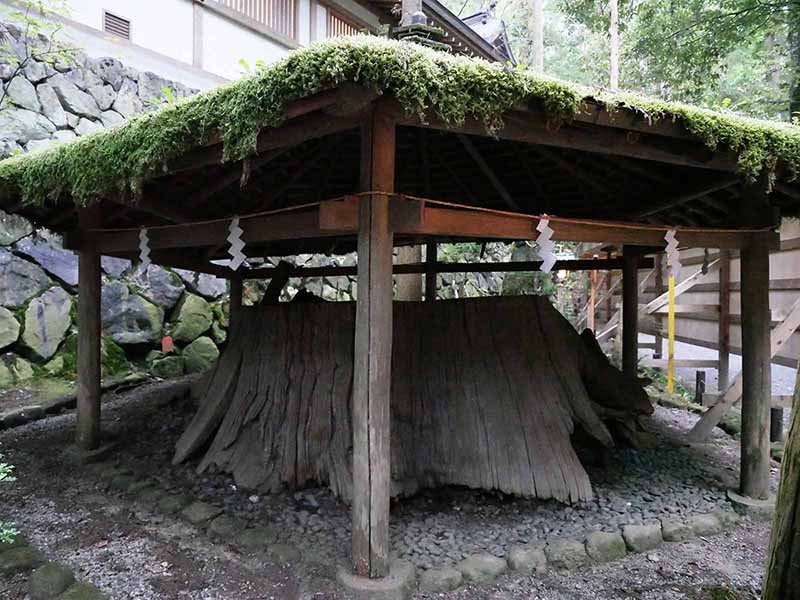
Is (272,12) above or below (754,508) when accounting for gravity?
above

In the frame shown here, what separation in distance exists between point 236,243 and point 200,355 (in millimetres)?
4653

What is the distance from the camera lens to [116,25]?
6.52 metres

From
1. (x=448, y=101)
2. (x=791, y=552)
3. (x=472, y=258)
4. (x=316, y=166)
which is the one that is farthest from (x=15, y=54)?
(x=472, y=258)

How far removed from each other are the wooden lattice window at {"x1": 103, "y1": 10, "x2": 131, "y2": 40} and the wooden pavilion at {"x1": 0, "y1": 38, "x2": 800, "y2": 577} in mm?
3205

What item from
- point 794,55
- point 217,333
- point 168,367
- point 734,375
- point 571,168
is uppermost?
point 794,55

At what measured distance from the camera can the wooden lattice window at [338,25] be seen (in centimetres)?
873

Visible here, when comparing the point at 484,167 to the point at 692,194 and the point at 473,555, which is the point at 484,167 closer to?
the point at 692,194

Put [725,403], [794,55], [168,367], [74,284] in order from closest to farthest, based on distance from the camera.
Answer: [725,403]
[74,284]
[168,367]
[794,55]

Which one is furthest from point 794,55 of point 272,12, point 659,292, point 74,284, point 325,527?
point 74,284

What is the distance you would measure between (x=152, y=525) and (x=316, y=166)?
10.1 ft

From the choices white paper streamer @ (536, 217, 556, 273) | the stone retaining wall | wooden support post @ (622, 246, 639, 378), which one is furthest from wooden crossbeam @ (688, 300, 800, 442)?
the stone retaining wall

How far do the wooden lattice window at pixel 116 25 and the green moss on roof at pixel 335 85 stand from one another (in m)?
4.19

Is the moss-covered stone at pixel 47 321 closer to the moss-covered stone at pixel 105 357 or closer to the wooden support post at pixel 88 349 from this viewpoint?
the moss-covered stone at pixel 105 357

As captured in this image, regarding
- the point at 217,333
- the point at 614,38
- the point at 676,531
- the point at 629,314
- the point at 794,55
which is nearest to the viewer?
the point at 676,531
